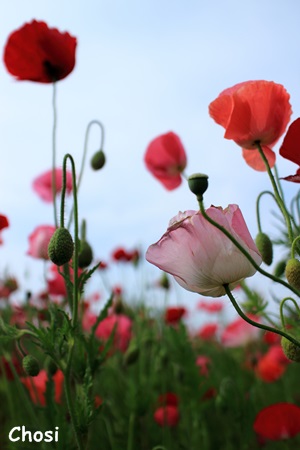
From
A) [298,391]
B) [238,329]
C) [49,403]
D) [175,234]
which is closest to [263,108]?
[175,234]

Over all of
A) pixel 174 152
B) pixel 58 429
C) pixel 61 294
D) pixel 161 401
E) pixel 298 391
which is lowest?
pixel 298 391

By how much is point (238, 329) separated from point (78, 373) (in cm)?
212

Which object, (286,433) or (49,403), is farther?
(286,433)

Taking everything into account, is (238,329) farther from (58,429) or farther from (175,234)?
(175,234)

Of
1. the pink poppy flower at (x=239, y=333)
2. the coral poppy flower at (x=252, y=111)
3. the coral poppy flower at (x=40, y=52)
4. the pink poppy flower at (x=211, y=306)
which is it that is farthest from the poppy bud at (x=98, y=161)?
the pink poppy flower at (x=211, y=306)

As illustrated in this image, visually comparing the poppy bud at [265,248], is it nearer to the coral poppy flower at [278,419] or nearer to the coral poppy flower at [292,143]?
the coral poppy flower at [292,143]

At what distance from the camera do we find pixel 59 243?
93 centimetres

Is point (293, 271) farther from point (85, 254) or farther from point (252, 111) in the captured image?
point (85, 254)

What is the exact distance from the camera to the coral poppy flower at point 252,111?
1.01m

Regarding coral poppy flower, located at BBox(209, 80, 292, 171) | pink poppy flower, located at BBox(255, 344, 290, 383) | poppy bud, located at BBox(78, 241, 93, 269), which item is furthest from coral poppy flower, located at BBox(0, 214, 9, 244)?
pink poppy flower, located at BBox(255, 344, 290, 383)

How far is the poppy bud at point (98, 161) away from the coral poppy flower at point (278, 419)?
735 mm

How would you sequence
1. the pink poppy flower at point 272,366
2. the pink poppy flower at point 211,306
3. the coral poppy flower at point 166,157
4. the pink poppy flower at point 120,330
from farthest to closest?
the pink poppy flower at point 211,306
the pink poppy flower at point 272,366
the pink poppy flower at point 120,330
the coral poppy flower at point 166,157

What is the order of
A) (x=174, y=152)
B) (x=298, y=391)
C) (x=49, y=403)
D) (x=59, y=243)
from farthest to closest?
(x=298, y=391)
(x=174, y=152)
(x=49, y=403)
(x=59, y=243)

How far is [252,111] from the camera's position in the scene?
1.03 metres
